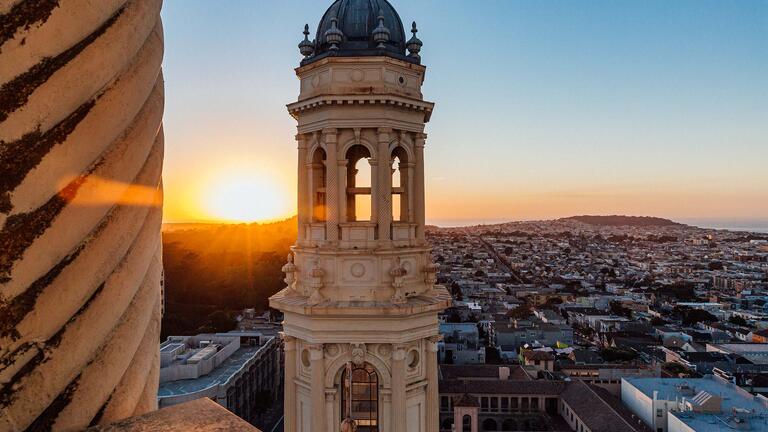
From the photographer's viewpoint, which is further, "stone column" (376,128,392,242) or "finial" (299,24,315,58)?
"finial" (299,24,315,58)

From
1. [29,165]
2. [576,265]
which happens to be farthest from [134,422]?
[576,265]

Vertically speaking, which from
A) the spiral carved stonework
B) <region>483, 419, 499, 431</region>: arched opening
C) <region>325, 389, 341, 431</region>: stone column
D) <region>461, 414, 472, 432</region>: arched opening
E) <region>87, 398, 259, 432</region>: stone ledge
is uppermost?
the spiral carved stonework

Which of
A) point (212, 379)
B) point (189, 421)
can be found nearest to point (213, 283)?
point (212, 379)

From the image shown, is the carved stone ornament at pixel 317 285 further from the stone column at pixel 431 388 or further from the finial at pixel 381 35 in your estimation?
the finial at pixel 381 35

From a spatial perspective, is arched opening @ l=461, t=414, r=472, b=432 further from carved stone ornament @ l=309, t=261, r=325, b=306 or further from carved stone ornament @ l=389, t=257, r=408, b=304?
carved stone ornament @ l=309, t=261, r=325, b=306

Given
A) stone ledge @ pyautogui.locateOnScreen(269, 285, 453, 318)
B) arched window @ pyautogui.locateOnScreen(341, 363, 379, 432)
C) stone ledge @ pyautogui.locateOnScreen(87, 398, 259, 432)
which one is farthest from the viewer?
arched window @ pyautogui.locateOnScreen(341, 363, 379, 432)

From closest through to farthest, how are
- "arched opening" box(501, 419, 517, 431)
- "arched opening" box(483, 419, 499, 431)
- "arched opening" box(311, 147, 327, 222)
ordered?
"arched opening" box(311, 147, 327, 222), "arched opening" box(501, 419, 517, 431), "arched opening" box(483, 419, 499, 431)

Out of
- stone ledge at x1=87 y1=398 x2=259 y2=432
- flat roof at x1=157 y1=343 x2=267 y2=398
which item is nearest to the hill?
flat roof at x1=157 y1=343 x2=267 y2=398
